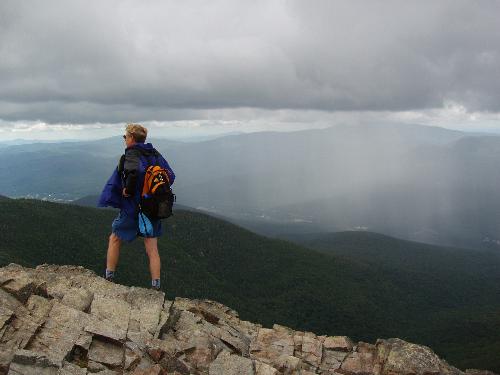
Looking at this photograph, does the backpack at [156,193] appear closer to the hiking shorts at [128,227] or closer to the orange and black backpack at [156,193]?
the orange and black backpack at [156,193]

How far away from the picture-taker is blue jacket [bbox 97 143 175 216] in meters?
16.9

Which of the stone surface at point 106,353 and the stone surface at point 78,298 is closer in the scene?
the stone surface at point 106,353

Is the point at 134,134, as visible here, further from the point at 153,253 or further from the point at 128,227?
the point at 153,253

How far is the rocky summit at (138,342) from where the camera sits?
15.1 m

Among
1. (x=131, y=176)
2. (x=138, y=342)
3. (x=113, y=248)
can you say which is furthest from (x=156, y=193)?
(x=138, y=342)

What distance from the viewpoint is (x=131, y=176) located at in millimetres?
16766

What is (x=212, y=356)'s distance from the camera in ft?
56.5

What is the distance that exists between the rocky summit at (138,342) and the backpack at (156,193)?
4606mm

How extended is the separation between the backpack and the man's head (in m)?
1.31

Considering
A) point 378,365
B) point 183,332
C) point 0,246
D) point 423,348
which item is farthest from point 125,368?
point 0,246

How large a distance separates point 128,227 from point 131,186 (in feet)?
8.34

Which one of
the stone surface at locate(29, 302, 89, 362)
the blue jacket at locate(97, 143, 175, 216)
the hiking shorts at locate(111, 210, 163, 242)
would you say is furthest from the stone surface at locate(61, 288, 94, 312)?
the blue jacket at locate(97, 143, 175, 216)

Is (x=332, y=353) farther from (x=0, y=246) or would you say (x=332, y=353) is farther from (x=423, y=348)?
(x=0, y=246)

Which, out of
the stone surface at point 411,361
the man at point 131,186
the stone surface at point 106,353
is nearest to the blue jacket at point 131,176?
the man at point 131,186
